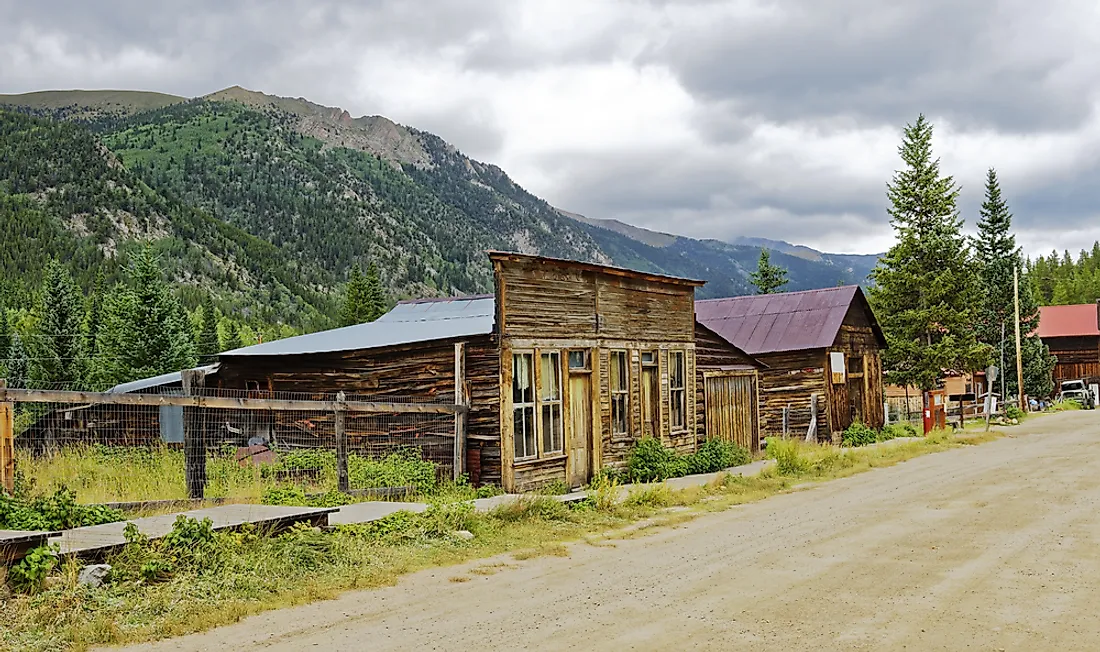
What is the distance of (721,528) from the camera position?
524 inches

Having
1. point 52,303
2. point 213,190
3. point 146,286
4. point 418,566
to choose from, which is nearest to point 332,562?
point 418,566

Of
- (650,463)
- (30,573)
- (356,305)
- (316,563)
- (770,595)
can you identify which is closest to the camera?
(30,573)

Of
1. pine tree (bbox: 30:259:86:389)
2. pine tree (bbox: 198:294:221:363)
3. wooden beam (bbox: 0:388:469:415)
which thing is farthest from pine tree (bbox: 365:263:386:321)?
wooden beam (bbox: 0:388:469:415)

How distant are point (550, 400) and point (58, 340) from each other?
31.7 m

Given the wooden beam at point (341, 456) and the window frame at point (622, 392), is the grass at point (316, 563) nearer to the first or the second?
the wooden beam at point (341, 456)

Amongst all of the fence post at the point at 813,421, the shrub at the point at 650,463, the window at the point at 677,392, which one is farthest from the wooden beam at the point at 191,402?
the fence post at the point at 813,421

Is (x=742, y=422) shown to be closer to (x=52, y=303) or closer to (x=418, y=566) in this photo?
(x=418, y=566)

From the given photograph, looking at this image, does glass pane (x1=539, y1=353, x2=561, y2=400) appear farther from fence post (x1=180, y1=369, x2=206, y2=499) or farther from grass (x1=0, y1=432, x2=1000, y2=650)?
fence post (x1=180, y1=369, x2=206, y2=499)

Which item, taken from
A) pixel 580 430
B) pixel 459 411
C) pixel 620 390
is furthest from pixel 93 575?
pixel 620 390

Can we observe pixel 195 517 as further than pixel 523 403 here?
No

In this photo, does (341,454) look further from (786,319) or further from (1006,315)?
(1006,315)

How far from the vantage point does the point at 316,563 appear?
9.73 m

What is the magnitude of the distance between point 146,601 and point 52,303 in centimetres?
3930

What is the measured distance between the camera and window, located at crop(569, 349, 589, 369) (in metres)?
18.1
